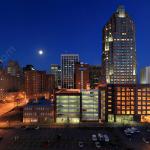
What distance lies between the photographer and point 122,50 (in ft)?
470

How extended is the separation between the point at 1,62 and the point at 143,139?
127873 millimetres

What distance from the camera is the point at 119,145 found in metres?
62.0

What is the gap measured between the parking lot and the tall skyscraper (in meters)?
66.0

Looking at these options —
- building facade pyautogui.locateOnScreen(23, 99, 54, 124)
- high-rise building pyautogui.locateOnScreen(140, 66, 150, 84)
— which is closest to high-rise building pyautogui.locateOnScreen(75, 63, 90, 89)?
high-rise building pyautogui.locateOnScreen(140, 66, 150, 84)

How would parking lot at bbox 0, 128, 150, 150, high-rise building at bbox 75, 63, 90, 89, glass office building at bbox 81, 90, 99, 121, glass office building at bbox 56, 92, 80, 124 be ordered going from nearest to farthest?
1. parking lot at bbox 0, 128, 150, 150
2. glass office building at bbox 56, 92, 80, 124
3. glass office building at bbox 81, 90, 99, 121
4. high-rise building at bbox 75, 63, 90, 89

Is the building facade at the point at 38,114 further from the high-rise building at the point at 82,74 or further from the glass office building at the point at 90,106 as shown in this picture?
the high-rise building at the point at 82,74

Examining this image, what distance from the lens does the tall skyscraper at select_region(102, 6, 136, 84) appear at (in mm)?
142500

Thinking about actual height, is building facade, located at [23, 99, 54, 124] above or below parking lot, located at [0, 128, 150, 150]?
above

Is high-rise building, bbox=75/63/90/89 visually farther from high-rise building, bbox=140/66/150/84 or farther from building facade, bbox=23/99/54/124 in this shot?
building facade, bbox=23/99/54/124

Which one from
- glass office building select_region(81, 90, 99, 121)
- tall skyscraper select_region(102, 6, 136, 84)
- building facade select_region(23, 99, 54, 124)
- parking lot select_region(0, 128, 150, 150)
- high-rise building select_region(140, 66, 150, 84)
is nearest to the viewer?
parking lot select_region(0, 128, 150, 150)

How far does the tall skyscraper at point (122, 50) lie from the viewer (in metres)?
142

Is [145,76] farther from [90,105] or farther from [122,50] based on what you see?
[90,105]

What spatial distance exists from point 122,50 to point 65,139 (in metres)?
85.3

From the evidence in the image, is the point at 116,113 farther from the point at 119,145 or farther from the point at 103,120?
the point at 119,145
